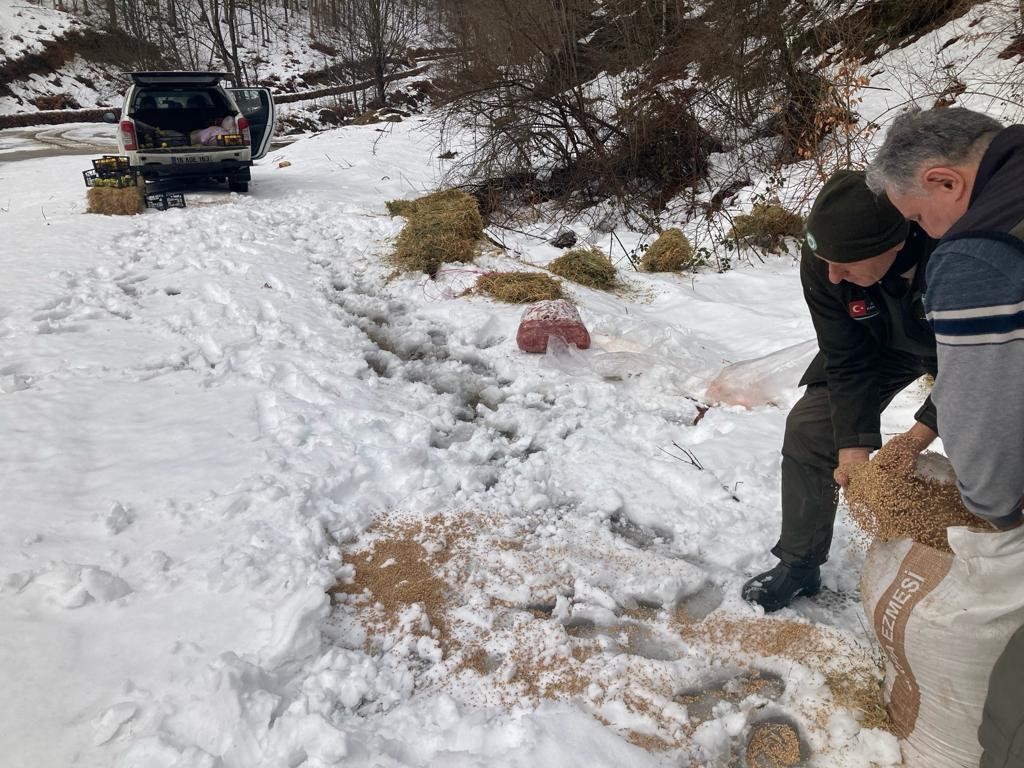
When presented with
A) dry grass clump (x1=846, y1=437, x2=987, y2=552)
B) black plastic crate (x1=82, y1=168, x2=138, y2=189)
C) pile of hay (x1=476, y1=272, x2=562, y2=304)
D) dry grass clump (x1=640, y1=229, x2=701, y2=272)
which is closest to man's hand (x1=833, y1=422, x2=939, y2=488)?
dry grass clump (x1=846, y1=437, x2=987, y2=552)

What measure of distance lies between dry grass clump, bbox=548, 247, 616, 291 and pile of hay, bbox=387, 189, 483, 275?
957mm

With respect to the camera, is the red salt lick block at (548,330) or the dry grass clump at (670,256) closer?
the red salt lick block at (548,330)

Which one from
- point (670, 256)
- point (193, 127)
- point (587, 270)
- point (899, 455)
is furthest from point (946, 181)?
point (193, 127)

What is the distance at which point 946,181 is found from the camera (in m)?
1.49

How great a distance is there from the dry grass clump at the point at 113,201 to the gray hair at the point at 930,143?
9010 millimetres

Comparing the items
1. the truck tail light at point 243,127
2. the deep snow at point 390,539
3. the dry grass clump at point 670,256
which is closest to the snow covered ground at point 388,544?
the deep snow at point 390,539

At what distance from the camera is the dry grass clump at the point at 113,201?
27.2ft

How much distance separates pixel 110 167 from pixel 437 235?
524 cm

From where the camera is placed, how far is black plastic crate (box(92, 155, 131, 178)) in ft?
28.9

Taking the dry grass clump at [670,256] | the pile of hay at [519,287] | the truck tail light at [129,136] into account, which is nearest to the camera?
the pile of hay at [519,287]

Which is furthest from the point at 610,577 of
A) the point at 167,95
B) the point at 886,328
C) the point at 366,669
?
the point at 167,95

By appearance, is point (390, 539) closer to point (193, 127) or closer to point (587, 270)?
point (587, 270)

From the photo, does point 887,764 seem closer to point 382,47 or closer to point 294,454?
point 294,454

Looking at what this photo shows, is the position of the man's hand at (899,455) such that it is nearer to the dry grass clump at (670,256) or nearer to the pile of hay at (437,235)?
the pile of hay at (437,235)
